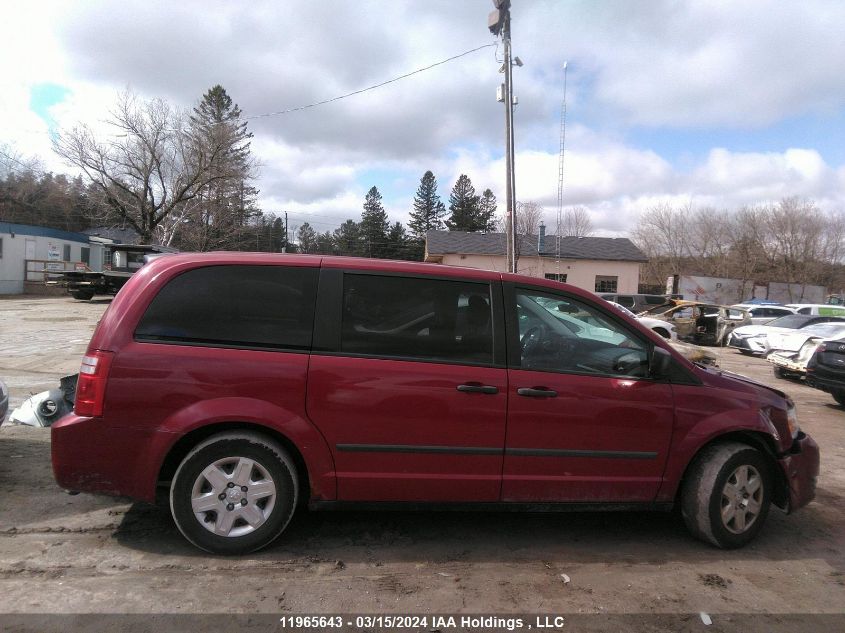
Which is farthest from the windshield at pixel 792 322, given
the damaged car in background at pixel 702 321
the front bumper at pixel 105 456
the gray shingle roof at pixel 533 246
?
the gray shingle roof at pixel 533 246

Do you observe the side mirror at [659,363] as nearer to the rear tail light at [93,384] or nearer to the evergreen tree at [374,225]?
the rear tail light at [93,384]

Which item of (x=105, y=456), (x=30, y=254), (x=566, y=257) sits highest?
(x=566, y=257)

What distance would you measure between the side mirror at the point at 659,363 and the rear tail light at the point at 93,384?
10.5ft

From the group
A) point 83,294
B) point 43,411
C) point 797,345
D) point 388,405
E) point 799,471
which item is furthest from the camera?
point 83,294

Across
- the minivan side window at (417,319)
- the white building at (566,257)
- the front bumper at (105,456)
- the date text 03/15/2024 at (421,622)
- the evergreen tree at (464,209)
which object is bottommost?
the date text 03/15/2024 at (421,622)

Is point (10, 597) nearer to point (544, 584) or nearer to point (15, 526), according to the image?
point (15, 526)

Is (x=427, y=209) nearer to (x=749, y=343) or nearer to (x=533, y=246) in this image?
(x=533, y=246)

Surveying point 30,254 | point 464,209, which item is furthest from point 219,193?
point 464,209

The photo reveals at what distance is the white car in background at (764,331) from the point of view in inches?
569

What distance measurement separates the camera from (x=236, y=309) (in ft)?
10.8

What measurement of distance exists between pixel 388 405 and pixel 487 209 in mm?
69045

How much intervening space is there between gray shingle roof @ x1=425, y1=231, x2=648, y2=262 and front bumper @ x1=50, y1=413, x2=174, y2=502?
33653 mm

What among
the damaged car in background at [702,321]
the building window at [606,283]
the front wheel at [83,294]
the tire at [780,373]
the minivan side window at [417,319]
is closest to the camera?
the minivan side window at [417,319]

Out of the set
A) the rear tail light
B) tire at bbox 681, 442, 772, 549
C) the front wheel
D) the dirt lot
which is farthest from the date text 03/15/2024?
the front wheel
